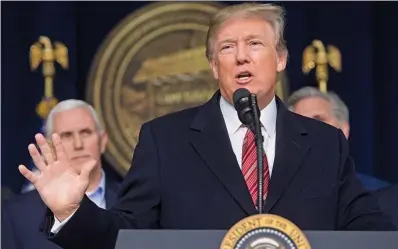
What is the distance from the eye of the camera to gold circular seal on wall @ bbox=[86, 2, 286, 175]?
476 cm

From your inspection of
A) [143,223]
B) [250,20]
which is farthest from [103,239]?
[250,20]

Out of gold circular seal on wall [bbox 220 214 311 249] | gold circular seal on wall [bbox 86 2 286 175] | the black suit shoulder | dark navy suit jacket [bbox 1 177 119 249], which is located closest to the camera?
gold circular seal on wall [bbox 220 214 311 249]

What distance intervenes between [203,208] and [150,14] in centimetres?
245

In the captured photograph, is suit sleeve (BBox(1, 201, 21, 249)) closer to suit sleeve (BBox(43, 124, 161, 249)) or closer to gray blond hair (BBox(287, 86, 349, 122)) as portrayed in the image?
gray blond hair (BBox(287, 86, 349, 122))

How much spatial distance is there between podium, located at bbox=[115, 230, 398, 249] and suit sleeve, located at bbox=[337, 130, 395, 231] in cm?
35

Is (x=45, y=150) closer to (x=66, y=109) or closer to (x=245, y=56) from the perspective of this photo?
(x=245, y=56)

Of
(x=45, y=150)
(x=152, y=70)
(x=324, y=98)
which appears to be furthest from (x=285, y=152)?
(x=152, y=70)

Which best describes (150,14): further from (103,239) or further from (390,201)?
(103,239)

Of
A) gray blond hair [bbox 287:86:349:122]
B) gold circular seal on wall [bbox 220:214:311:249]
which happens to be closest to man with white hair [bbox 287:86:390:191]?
gray blond hair [bbox 287:86:349:122]

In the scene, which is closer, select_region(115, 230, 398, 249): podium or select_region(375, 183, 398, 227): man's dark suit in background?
select_region(115, 230, 398, 249): podium

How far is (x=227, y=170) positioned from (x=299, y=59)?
93.6 inches

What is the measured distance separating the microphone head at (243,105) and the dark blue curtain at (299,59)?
7.92 ft

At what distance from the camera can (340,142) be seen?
104 inches

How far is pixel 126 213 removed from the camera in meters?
2.46
